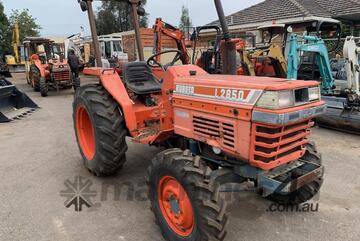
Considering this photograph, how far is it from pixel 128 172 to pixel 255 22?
1377 centimetres

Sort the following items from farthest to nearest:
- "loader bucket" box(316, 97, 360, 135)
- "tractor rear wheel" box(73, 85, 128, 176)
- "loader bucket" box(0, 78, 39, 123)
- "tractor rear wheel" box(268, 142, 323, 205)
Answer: "loader bucket" box(0, 78, 39, 123)
"loader bucket" box(316, 97, 360, 135)
"tractor rear wheel" box(73, 85, 128, 176)
"tractor rear wheel" box(268, 142, 323, 205)

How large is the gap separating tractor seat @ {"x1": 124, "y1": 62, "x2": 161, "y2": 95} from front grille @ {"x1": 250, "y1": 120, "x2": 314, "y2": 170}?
1935 millimetres

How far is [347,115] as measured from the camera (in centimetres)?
624

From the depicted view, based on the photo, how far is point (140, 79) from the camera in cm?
434

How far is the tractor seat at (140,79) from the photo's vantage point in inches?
163

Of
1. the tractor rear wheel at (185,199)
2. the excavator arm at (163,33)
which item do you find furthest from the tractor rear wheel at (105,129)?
the excavator arm at (163,33)

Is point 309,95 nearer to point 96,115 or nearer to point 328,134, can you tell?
point 96,115

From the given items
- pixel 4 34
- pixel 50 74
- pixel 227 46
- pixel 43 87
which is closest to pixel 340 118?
pixel 227 46

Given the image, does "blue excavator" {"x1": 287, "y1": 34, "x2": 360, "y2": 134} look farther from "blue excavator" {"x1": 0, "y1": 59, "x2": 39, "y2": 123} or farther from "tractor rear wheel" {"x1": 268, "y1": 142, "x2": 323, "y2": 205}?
"blue excavator" {"x1": 0, "y1": 59, "x2": 39, "y2": 123}

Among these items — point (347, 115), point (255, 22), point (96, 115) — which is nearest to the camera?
point (96, 115)

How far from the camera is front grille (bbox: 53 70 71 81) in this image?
12641 mm

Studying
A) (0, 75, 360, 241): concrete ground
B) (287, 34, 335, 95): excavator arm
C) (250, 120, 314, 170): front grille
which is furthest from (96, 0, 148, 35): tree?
(250, 120, 314, 170): front grille

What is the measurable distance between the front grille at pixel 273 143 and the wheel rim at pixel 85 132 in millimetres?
2657

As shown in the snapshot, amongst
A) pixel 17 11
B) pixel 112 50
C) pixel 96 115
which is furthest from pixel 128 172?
pixel 17 11
